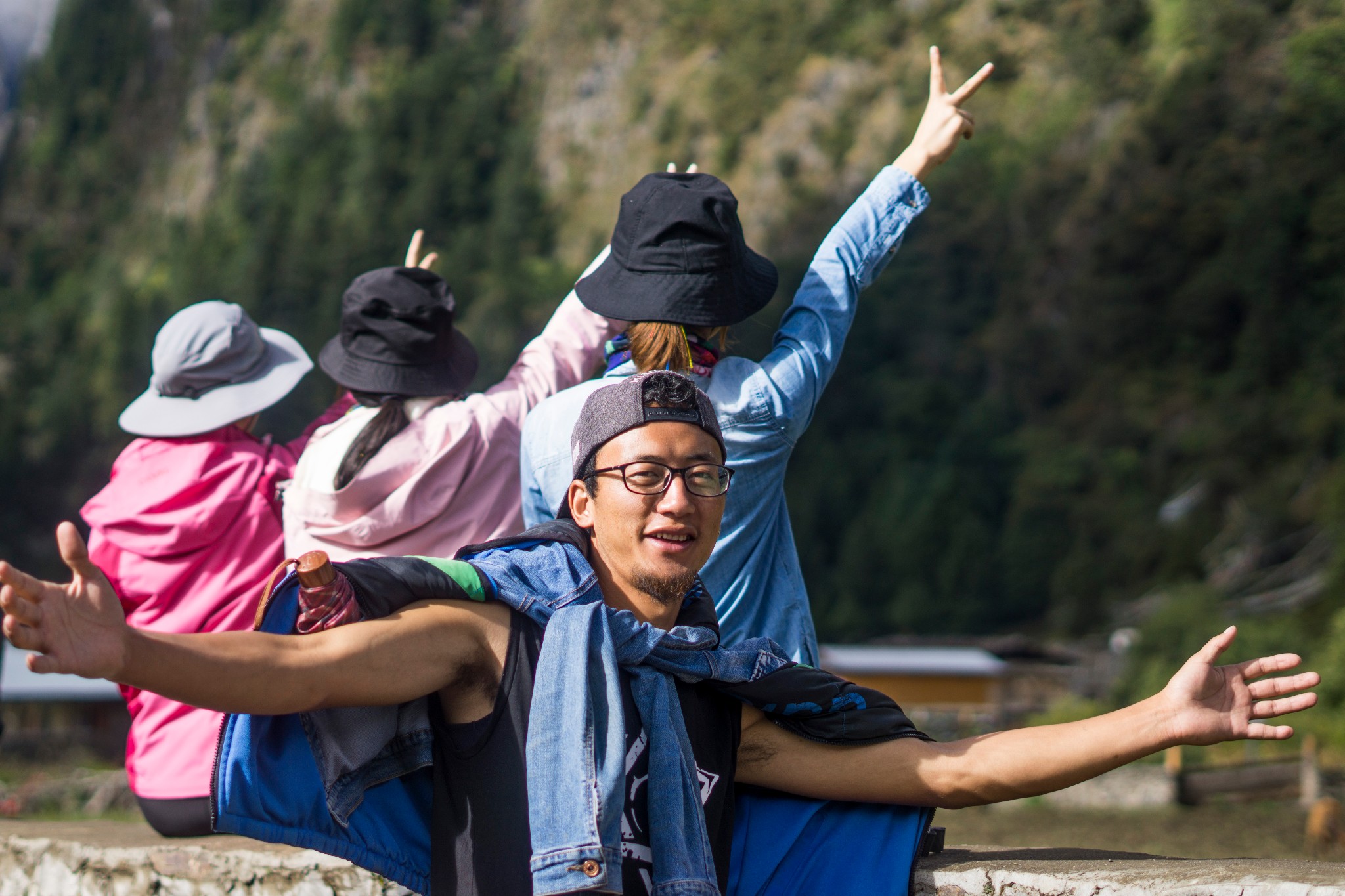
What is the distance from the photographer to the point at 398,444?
2.87m

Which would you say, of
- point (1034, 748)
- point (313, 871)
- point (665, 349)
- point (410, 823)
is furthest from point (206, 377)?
point (1034, 748)

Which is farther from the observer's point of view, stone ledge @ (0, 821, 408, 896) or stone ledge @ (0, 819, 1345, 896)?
stone ledge @ (0, 821, 408, 896)

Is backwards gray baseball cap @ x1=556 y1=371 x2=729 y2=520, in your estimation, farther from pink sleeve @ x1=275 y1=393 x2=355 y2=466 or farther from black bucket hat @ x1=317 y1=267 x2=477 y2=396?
pink sleeve @ x1=275 y1=393 x2=355 y2=466

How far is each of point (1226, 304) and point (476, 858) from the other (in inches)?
1730

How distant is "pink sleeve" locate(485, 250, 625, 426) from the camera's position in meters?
3.04

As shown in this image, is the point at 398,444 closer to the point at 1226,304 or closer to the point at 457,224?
the point at 1226,304

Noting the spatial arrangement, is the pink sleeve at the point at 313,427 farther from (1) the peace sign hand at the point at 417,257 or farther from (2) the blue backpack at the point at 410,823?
(2) the blue backpack at the point at 410,823

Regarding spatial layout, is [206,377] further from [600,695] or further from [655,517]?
[600,695]

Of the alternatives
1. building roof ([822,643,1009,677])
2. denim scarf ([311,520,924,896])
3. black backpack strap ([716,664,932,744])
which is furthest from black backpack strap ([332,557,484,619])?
building roof ([822,643,1009,677])

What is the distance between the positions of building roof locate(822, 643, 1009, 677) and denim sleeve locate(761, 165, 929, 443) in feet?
68.0

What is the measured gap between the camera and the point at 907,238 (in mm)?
23094

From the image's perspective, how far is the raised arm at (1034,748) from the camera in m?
2.06

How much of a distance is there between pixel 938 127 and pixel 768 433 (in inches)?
31.6

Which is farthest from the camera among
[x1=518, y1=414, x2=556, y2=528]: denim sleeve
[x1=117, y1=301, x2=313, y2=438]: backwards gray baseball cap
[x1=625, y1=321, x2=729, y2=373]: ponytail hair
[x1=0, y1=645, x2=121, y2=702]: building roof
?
[x1=0, y1=645, x2=121, y2=702]: building roof
